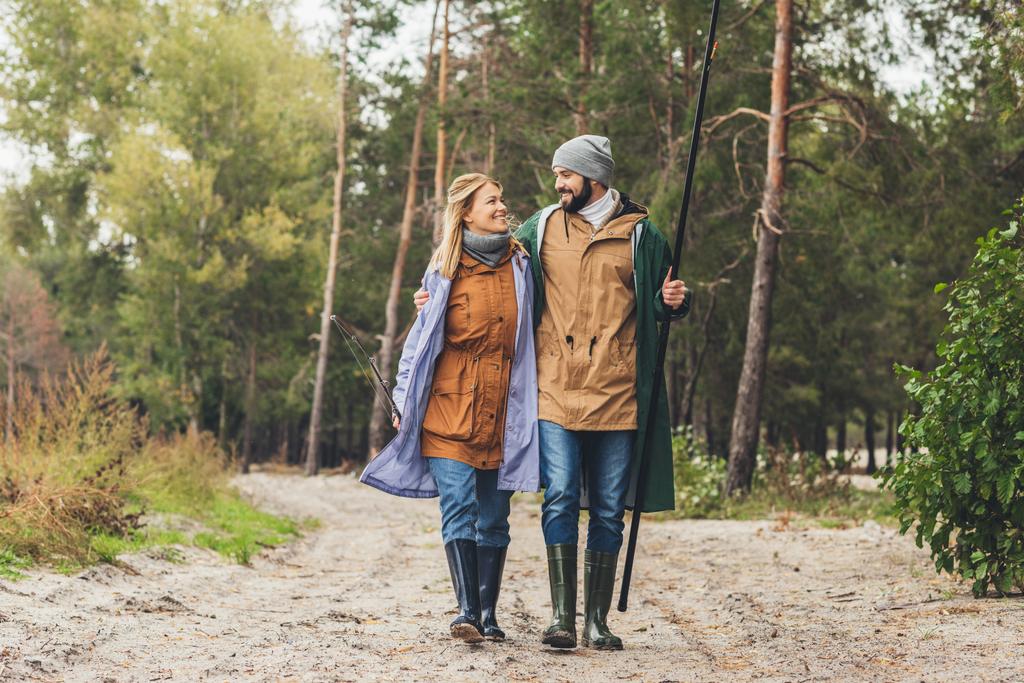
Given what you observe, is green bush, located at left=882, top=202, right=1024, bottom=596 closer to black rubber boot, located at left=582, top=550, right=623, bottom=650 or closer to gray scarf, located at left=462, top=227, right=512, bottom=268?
black rubber boot, located at left=582, top=550, right=623, bottom=650

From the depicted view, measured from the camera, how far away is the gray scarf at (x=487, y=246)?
5.66 meters

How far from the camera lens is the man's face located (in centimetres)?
580

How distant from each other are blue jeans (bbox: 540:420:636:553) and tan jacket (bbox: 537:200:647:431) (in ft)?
0.36

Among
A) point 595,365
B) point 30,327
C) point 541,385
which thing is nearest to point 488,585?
point 541,385

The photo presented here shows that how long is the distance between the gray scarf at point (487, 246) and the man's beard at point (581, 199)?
0.35m

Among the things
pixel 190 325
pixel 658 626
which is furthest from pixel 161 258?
pixel 658 626

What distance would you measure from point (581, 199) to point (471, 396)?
110 cm

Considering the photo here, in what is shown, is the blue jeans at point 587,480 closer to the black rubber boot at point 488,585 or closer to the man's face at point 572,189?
the black rubber boot at point 488,585

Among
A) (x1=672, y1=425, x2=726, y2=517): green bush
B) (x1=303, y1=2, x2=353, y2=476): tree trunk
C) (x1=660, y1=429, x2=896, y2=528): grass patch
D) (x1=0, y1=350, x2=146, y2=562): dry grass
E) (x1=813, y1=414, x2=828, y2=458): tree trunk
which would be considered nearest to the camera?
(x1=0, y1=350, x2=146, y2=562): dry grass

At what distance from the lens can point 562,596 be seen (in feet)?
18.2

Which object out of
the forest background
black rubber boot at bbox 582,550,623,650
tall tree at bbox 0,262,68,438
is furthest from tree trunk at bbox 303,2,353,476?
black rubber boot at bbox 582,550,623,650

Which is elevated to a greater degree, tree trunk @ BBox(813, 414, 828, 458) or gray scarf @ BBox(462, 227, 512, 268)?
gray scarf @ BBox(462, 227, 512, 268)

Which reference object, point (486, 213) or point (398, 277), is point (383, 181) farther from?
point (486, 213)

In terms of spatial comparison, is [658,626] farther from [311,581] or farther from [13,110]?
[13,110]
